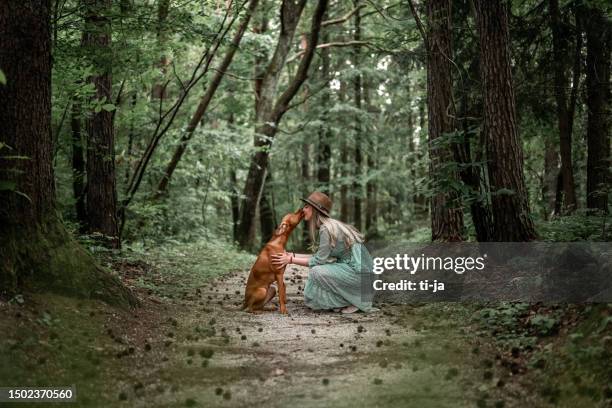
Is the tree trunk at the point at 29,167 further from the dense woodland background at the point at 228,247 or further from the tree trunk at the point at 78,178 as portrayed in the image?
A: the tree trunk at the point at 78,178

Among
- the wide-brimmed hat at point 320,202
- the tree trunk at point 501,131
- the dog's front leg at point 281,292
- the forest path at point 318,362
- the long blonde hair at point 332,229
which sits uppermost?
the tree trunk at point 501,131

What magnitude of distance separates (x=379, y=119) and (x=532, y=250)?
65.7 feet

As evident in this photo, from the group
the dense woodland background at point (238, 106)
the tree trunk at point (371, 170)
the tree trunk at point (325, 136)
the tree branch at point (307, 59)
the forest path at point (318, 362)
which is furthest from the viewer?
the tree trunk at point (371, 170)

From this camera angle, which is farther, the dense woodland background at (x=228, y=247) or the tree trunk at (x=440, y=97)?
the tree trunk at (x=440, y=97)

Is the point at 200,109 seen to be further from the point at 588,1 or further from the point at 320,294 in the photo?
the point at 588,1

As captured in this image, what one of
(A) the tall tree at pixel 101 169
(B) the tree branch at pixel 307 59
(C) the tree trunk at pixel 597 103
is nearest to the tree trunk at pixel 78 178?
(A) the tall tree at pixel 101 169

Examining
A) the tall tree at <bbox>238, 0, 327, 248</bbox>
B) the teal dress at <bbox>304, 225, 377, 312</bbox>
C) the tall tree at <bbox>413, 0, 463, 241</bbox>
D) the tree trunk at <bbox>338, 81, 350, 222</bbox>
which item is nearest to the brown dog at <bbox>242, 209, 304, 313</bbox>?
the teal dress at <bbox>304, 225, 377, 312</bbox>

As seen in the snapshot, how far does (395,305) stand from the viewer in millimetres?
9758

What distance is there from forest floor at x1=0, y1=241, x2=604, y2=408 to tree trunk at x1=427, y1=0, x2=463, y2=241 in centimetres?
286

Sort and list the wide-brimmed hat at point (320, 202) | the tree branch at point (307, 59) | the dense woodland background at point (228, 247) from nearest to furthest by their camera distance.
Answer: the dense woodland background at point (228, 247) → the wide-brimmed hat at point (320, 202) → the tree branch at point (307, 59)

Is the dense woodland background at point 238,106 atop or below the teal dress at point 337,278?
atop

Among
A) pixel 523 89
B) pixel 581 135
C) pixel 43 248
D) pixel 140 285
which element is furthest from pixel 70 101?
pixel 581 135

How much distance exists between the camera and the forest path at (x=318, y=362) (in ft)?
16.1

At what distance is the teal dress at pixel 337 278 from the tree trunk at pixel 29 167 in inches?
136
